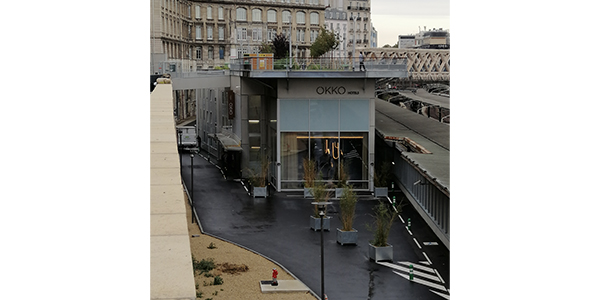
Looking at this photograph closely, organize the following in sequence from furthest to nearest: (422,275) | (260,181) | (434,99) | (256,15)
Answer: (256,15), (434,99), (260,181), (422,275)

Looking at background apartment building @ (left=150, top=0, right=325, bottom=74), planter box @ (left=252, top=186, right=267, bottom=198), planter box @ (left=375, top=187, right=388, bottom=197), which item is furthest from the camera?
background apartment building @ (left=150, top=0, right=325, bottom=74)

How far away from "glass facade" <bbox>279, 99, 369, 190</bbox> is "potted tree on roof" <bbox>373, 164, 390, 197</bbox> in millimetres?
2020

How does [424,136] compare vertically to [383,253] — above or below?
above

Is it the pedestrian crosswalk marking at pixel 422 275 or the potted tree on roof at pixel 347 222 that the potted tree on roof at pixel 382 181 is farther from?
the pedestrian crosswalk marking at pixel 422 275

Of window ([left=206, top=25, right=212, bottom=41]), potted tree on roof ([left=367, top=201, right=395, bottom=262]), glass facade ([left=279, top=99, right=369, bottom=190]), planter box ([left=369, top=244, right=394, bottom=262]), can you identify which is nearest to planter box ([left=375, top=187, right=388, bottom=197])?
glass facade ([left=279, top=99, right=369, bottom=190])

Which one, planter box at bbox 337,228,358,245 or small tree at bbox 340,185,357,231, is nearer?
planter box at bbox 337,228,358,245

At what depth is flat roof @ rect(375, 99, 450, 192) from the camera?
3456cm

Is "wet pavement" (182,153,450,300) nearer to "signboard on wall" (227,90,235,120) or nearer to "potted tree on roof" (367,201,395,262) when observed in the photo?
"potted tree on roof" (367,201,395,262)

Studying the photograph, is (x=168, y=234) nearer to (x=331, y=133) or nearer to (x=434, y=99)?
(x=331, y=133)

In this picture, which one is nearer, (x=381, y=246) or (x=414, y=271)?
(x=414, y=271)

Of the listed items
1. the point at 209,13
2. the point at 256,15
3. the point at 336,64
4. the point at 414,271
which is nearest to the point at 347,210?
the point at 414,271

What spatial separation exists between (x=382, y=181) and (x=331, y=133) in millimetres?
4311

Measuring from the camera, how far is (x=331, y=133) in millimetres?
47125
